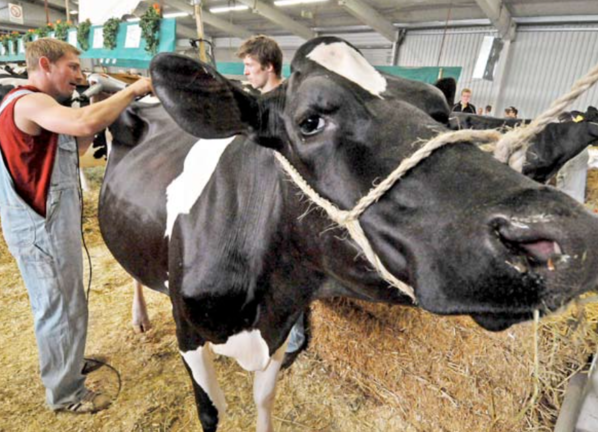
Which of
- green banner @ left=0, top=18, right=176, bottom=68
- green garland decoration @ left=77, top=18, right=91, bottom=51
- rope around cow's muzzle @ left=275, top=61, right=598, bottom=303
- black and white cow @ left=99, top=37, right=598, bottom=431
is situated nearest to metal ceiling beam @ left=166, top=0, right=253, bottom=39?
green garland decoration @ left=77, top=18, right=91, bottom=51

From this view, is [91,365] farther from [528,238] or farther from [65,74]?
[528,238]

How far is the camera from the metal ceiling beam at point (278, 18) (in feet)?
53.6

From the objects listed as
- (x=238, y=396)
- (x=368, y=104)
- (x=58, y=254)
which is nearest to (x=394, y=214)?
(x=368, y=104)

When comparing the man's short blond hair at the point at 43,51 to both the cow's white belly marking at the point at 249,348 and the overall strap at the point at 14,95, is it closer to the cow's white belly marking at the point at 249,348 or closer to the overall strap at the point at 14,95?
the overall strap at the point at 14,95

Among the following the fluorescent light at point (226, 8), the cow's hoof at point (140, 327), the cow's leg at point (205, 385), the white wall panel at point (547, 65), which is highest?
the fluorescent light at point (226, 8)

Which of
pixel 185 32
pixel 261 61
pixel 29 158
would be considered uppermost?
pixel 185 32

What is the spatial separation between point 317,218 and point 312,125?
291mm

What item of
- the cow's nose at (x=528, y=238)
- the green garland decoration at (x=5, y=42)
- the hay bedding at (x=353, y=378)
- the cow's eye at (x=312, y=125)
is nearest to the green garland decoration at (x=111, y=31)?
the hay bedding at (x=353, y=378)

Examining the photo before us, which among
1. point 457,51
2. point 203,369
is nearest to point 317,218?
point 203,369

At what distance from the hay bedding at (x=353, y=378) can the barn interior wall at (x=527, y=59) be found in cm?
1080

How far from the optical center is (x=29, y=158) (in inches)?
79.1

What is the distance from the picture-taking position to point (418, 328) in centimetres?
223

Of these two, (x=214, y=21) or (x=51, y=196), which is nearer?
(x=51, y=196)

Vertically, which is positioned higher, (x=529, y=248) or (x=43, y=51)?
(x=43, y=51)
